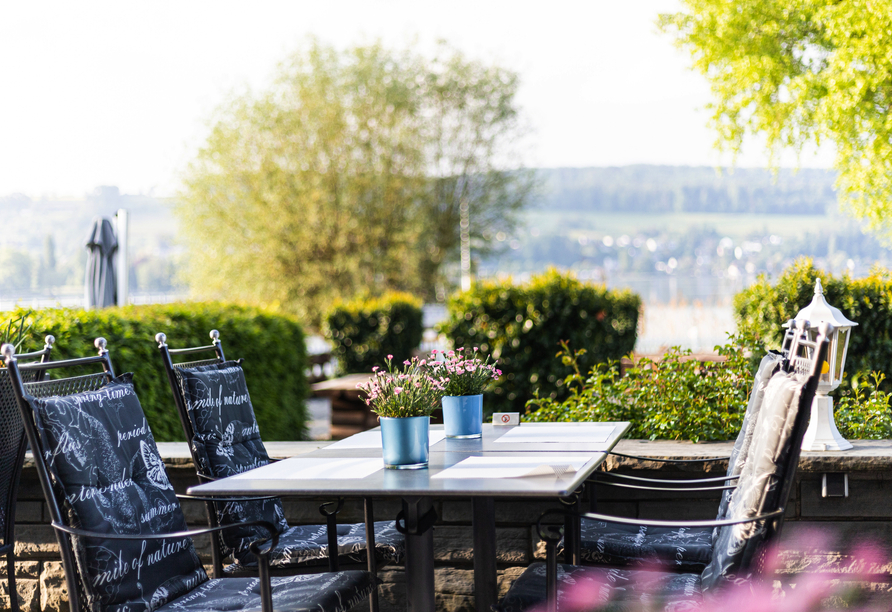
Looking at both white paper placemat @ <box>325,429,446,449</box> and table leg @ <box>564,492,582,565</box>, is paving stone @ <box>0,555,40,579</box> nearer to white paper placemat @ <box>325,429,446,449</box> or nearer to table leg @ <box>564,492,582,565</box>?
white paper placemat @ <box>325,429,446,449</box>

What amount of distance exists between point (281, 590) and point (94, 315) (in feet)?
9.21

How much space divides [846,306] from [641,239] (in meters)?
44.6

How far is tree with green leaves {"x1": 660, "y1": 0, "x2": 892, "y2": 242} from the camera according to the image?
8.26m

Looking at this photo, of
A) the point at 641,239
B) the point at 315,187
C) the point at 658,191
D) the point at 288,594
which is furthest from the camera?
the point at 641,239

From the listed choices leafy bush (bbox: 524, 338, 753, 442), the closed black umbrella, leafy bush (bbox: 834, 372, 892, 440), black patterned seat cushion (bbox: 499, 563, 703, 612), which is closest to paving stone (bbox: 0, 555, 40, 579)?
black patterned seat cushion (bbox: 499, 563, 703, 612)

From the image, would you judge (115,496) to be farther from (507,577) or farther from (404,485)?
(507,577)

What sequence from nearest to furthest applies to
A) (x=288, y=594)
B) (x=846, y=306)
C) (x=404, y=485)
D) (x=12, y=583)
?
(x=404, y=485) → (x=288, y=594) → (x=12, y=583) → (x=846, y=306)

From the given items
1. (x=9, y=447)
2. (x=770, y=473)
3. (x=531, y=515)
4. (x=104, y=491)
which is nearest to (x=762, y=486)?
(x=770, y=473)

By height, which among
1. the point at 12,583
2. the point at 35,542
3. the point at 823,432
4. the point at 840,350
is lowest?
the point at 35,542

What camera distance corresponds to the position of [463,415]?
2824 millimetres

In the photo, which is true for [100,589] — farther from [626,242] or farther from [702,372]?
[626,242]

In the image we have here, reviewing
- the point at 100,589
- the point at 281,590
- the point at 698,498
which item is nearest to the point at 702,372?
the point at 698,498

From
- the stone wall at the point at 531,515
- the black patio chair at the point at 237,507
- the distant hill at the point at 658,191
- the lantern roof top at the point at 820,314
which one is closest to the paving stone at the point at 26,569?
the stone wall at the point at 531,515

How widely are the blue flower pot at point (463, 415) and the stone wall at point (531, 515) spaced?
50 cm
